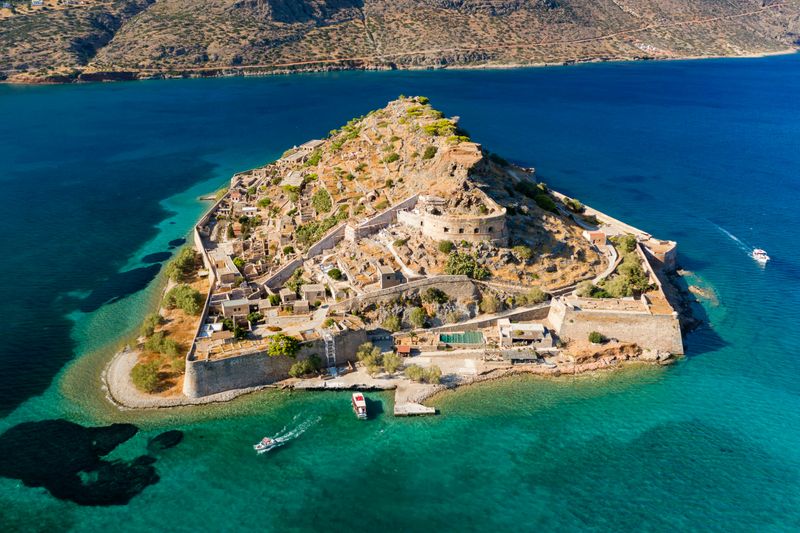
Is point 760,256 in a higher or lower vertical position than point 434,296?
lower

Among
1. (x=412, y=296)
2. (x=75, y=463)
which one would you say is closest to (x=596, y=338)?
(x=412, y=296)

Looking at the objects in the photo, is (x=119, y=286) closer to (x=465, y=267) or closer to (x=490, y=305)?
(x=465, y=267)

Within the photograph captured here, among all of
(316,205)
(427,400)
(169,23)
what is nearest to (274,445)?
(427,400)

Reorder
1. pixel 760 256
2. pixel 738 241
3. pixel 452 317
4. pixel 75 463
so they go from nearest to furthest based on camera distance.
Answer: pixel 75 463
pixel 452 317
pixel 760 256
pixel 738 241

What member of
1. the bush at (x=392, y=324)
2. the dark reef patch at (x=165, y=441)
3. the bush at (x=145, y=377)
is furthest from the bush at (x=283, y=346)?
the bush at (x=145, y=377)

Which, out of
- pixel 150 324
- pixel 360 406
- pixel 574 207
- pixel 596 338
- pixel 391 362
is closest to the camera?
pixel 360 406

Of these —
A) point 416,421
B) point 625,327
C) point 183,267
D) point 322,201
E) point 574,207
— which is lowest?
point 416,421

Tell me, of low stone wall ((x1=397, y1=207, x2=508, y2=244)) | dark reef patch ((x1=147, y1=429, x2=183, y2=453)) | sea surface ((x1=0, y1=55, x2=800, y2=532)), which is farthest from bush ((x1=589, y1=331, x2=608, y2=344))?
dark reef patch ((x1=147, y1=429, x2=183, y2=453))

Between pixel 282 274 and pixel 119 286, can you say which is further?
pixel 119 286
